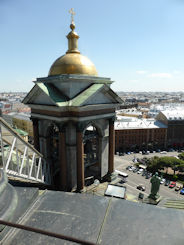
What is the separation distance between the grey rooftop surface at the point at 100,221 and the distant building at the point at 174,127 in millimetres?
102880

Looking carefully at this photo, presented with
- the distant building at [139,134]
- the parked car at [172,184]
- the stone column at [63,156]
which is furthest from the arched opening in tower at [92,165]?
→ the distant building at [139,134]

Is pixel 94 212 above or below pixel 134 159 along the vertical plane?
above

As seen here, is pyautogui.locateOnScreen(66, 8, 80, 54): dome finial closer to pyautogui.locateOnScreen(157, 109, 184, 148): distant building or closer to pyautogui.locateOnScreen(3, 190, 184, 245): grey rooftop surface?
pyautogui.locateOnScreen(3, 190, 184, 245): grey rooftop surface

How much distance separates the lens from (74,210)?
4.73 meters

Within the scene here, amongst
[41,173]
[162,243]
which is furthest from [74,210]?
[41,173]

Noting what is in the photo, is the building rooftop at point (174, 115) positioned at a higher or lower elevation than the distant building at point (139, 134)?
higher

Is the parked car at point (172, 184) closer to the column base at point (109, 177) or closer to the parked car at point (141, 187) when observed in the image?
the parked car at point (141, 187)

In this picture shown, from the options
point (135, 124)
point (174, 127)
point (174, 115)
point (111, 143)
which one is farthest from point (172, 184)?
point (174, 115)

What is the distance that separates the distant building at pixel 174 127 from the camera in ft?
326

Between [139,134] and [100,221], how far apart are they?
309ft

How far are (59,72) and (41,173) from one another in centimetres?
973

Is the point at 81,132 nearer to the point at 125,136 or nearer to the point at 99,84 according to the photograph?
the point at 99,84

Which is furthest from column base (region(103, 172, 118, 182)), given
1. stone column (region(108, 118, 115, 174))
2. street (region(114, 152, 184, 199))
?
street (region(114, 152, 184, 199))

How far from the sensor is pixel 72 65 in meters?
16.4
